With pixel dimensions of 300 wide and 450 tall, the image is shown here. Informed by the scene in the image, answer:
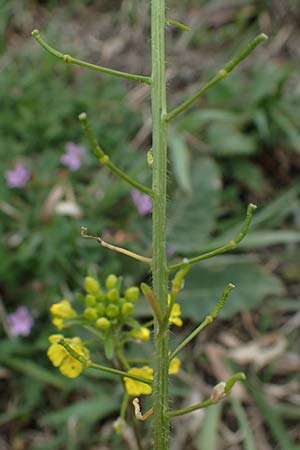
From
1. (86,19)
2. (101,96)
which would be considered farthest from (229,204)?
(86,19)

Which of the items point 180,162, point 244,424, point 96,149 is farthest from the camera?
point 180,162

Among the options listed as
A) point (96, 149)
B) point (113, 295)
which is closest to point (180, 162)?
point (113, 295)

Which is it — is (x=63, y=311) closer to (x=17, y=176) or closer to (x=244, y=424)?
(x=244, y=424)

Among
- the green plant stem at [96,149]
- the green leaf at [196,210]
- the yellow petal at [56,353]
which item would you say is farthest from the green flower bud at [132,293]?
the green leaf at [196,210]

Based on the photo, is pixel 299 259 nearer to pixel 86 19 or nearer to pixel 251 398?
pixel 251 398

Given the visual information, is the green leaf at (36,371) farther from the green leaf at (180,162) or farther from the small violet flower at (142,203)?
the green leaf at (180,162)

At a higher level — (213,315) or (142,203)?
(142,203)
